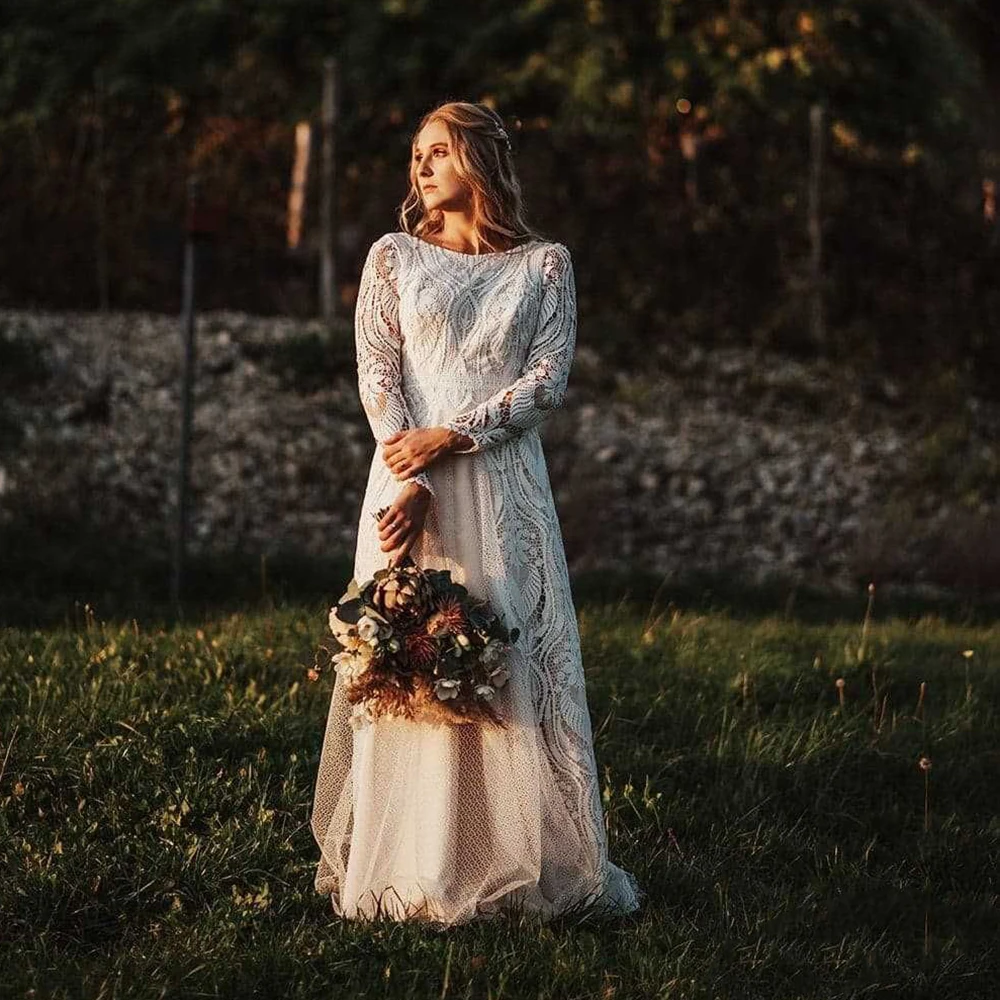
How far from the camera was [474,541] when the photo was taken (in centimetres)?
434

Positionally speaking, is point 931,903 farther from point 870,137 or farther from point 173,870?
point 870,137

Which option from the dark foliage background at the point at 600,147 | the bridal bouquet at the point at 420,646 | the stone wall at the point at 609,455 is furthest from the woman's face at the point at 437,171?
the dark foliage background at the point at 600,147

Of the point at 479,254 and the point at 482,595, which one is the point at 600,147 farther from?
the point at 482,595

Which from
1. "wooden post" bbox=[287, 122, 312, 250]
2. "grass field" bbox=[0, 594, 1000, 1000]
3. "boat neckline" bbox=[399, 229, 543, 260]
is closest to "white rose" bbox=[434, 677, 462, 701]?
"grass field" bbox=[0, 594, 1000, 1000]

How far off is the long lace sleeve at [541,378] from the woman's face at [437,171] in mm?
300

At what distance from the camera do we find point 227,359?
15.1 metres

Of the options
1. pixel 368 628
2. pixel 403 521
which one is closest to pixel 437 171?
pixel 403 521

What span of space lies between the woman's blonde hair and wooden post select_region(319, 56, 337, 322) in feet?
39.3

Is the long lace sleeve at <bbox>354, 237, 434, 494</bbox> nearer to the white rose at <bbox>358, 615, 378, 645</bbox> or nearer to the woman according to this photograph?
the woman

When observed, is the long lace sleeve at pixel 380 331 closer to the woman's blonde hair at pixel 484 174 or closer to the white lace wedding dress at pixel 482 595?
the white lace wedding dress at pixel 482 595

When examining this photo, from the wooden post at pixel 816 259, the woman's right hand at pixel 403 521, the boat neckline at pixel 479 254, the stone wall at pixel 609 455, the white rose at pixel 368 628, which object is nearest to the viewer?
the white rose at pixel 368 628

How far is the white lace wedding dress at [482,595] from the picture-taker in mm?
4320

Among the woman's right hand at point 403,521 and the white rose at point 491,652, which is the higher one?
the woman's right hand at point 403,521

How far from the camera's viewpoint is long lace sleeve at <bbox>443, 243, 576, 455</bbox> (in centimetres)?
427
